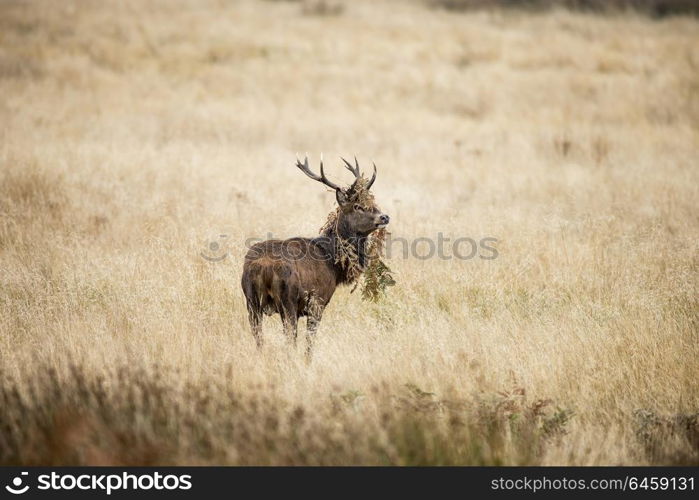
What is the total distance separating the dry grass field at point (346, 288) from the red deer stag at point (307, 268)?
414 mm

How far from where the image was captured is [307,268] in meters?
6.94

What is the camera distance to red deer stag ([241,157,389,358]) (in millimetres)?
6570

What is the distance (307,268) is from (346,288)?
90.3 inches

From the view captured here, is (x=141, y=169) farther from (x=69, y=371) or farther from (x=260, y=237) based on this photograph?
(x=69, y=371)

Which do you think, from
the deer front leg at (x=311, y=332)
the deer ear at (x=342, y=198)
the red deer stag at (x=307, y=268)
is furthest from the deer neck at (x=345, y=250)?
the deer front leg at (x=311, y=332)

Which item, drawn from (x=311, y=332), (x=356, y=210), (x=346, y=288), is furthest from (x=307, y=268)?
(x=346, y=288)

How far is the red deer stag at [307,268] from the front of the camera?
259 inches

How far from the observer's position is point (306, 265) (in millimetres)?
6957

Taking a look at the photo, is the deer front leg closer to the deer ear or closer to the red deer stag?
the red deer stag

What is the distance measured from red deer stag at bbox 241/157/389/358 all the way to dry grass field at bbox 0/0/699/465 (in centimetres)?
41

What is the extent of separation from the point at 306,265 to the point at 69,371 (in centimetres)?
237

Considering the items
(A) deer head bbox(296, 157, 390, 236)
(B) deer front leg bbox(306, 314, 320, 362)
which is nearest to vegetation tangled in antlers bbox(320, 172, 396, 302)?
(A) deer head bbox(296, 157, 390, 236)

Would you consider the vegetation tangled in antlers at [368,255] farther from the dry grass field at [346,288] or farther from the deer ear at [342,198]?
the dry grass field at [346,288]
